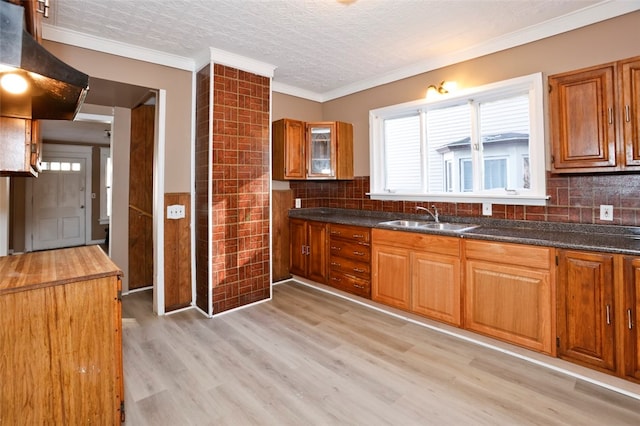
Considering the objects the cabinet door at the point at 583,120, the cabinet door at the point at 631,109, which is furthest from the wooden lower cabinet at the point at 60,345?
the cabinet door at the point at 631,109

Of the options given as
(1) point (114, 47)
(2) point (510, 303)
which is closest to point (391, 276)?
(2) point (510, 303)

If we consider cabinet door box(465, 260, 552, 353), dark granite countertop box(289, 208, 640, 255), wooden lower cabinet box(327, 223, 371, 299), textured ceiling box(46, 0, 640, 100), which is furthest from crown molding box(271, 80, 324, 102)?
cabinet door box(465, 260, 552, 353)

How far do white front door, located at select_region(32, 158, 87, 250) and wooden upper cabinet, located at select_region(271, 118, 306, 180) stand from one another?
5.60 meters

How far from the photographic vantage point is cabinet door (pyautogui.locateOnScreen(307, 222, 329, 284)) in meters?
3.85

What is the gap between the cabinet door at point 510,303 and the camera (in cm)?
226

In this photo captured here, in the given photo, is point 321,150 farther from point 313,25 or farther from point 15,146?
point 15,146

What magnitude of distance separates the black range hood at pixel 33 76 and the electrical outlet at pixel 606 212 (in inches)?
134

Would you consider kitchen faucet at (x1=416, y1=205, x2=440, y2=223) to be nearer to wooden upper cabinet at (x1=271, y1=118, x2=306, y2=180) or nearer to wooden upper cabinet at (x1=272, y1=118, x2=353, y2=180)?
wooden upper cabinet at (x1=272, y1=118, x2=353, y2=180)

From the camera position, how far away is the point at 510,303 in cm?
240

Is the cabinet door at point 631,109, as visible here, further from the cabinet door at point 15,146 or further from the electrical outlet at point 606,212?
the cabinet door at point 15,146

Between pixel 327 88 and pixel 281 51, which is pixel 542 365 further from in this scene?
pixel 327 88

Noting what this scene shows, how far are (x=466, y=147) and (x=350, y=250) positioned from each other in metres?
1.63

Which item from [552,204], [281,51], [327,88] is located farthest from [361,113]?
[552,204]

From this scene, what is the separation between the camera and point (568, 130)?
2.36m
